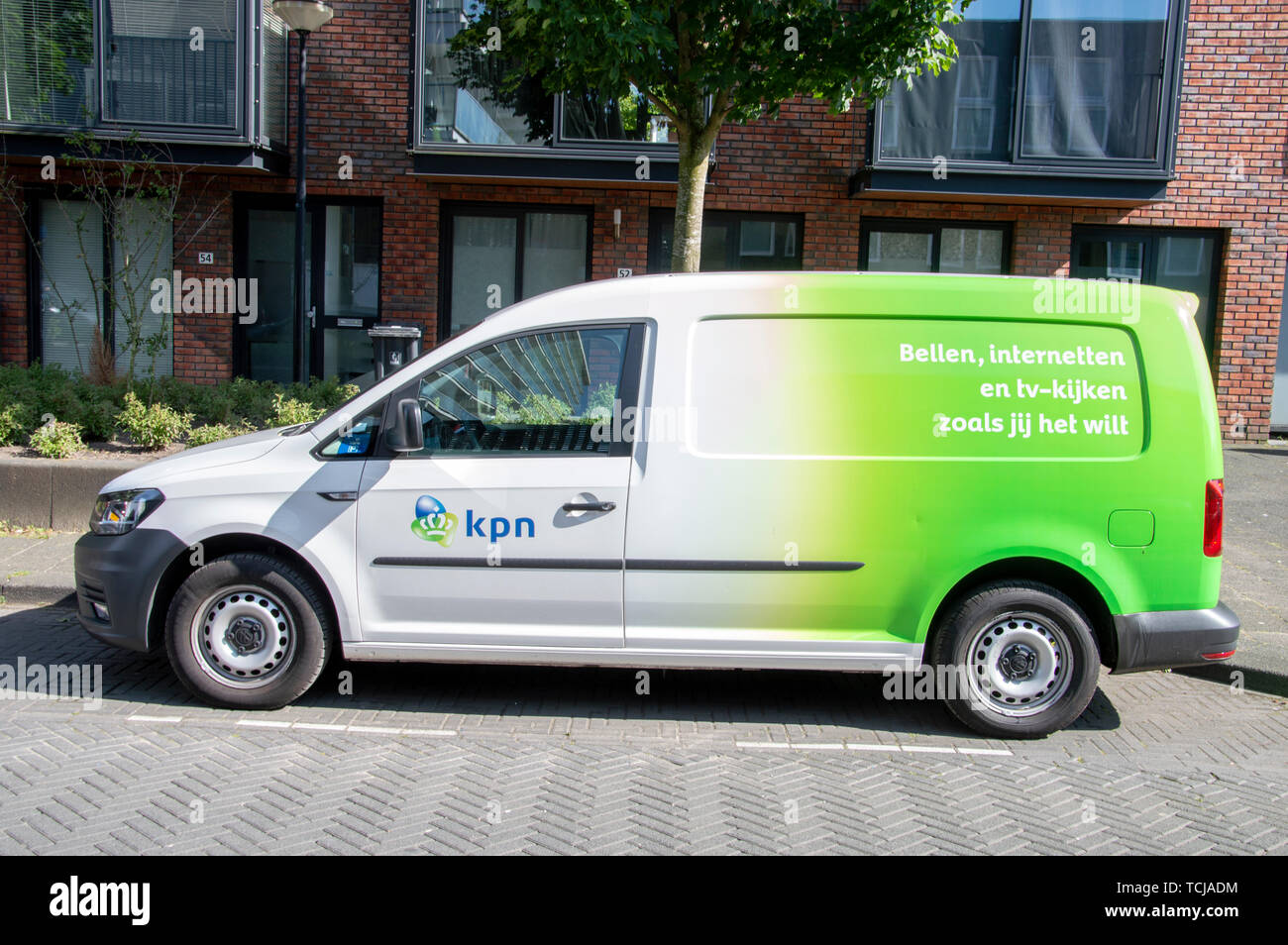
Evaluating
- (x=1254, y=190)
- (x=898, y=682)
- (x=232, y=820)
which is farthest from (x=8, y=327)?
(x=1254, y=190)

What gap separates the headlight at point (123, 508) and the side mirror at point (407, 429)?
1240mm

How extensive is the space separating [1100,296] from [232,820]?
4.48 m

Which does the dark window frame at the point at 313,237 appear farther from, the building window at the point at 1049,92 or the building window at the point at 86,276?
the building window at the point at 1049,92

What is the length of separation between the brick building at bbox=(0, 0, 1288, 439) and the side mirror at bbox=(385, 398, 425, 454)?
306 inches

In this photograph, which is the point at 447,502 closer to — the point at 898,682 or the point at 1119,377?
the point at 898,682

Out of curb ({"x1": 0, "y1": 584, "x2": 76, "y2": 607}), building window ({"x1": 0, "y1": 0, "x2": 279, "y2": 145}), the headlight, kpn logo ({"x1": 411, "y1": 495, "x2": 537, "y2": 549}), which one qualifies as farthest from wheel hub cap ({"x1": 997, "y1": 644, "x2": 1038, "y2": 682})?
building window ({"x1": 0, "y1": 0, "x2": 279, "y2": 145})

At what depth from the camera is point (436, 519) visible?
498 cm

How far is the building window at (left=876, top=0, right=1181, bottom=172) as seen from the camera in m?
11.9

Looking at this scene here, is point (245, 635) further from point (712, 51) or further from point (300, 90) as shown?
point (300, 90)

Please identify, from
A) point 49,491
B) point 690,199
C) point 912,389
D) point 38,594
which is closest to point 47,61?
point 49,491

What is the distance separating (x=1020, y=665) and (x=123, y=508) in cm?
447

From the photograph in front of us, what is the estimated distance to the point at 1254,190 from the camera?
42.0ft

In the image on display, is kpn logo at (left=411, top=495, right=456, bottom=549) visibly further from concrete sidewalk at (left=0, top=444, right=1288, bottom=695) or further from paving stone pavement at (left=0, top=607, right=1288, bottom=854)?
concrete sidewalk at (left=0, top=444, right=1288, bottom=695)

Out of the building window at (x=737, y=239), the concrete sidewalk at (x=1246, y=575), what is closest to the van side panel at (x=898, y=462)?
the concrete sidewalk at (x=1246, y=575)
